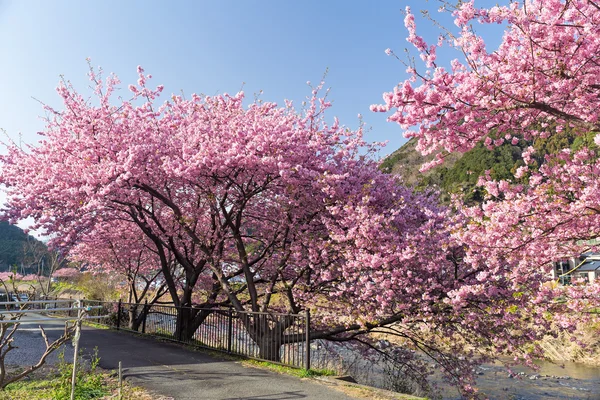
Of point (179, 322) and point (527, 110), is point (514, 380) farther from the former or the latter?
point (527, 110)

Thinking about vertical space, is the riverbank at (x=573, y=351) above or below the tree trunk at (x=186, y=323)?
below

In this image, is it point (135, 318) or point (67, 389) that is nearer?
point (67, 389)

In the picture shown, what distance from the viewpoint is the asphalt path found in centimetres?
776

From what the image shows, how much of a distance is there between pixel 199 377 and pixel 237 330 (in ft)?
11.2

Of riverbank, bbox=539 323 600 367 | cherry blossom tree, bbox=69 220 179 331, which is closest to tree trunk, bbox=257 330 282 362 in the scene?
cherry blossom tree, bbox=69 220 179 331

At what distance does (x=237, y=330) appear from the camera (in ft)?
41.2

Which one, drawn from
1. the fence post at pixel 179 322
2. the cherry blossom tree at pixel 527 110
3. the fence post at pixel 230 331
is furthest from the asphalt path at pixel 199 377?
the cherry blossom tree at pixel 527 110

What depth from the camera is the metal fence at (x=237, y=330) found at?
11.2 m

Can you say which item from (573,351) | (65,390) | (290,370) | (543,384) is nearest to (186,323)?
(290,370)

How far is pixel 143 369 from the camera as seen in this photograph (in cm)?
998

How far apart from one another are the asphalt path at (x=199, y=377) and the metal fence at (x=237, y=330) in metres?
0.78

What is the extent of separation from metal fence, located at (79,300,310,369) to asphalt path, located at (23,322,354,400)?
0.78m

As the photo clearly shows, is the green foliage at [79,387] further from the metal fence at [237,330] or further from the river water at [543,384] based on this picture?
the river water at [543,384]

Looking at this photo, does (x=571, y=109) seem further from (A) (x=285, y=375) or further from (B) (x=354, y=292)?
(A) (x=285, y=375)
